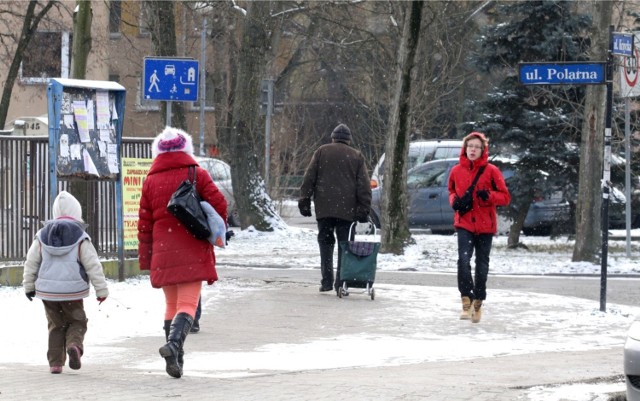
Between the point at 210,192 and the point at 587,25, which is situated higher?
the point at 587,25

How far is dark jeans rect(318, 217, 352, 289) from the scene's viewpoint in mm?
14422

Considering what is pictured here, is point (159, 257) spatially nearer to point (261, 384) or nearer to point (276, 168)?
point (261, 384)

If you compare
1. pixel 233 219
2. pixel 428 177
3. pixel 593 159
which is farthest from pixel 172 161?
pixel 233 219

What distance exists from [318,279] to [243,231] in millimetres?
8590

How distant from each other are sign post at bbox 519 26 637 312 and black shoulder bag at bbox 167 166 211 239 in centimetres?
558

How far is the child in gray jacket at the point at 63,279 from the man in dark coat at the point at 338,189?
5.27 m

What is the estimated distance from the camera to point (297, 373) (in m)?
9.14

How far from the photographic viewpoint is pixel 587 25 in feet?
78.1

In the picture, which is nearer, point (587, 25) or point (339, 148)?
point (339, 148)

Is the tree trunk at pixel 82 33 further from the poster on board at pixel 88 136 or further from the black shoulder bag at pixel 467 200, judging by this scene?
the black shoulder bag at pixel 467 200

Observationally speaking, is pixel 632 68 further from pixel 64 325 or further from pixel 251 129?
pixel 251 129

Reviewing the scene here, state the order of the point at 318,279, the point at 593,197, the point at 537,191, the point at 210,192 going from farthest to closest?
1. the point at 537,191
2. the point at 593,197
3. the point at 318,279
4. the point at 210,192

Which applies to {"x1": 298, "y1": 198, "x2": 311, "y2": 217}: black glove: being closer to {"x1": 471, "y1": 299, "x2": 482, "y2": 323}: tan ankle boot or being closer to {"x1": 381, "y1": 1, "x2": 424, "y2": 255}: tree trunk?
{"x1": 471, "y1": 299, "x2": 482, "y2": 323}: tan ankle boot

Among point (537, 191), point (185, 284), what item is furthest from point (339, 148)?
point (537, 191)
